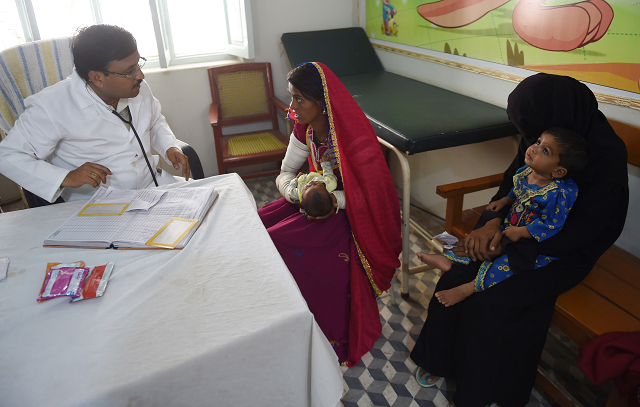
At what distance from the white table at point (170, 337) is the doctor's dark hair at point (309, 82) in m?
0.78

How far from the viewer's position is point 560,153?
4.56ft

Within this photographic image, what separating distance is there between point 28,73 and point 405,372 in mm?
2261

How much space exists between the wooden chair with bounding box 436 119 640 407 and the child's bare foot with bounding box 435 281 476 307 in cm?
28

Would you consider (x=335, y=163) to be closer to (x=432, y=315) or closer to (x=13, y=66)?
(x=432, y=315)

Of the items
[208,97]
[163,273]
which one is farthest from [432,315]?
[208,97]

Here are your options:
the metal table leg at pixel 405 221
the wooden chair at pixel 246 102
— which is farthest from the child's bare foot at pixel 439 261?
the wooden chair at pixel 246 102

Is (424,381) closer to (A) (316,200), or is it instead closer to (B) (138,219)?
(A) (316,200)

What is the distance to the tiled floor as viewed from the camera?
171 cm

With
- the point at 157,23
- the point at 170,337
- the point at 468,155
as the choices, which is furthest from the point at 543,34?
the point at 157,23

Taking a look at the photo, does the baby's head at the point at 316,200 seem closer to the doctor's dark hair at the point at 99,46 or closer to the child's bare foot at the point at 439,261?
the child's bare foot at the point at 439,261

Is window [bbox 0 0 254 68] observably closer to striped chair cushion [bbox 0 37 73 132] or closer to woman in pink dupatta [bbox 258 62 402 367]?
striped chair cushion [bbox 0 37 73 132]

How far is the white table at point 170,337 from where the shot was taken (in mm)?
830

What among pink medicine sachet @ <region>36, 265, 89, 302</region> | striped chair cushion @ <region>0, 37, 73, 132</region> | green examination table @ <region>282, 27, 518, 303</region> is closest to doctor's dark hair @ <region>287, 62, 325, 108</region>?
green examination table @ <region>282, 27, 518, 303</region>

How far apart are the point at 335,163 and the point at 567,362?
4.51 ft
